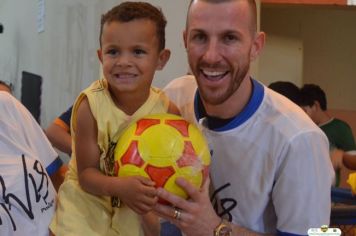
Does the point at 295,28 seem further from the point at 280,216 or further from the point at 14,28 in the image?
the point at 280,216

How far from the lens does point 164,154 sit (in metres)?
1.35

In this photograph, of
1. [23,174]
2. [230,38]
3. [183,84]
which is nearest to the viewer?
[230,38]

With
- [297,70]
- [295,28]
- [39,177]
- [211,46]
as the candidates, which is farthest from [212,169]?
[295,28]

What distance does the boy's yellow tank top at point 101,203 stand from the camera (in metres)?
1.59

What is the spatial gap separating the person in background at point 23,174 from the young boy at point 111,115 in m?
0.05

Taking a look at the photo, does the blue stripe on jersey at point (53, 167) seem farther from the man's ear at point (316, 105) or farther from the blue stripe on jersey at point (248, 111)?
the man's ear at point (316, 105)

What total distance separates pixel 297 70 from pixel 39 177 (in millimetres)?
2778

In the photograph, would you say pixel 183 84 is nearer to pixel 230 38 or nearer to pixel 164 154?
pixel 230 38

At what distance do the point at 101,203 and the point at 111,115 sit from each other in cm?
25

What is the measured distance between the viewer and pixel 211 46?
1459mm

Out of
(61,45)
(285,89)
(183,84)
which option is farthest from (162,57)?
(61,45)

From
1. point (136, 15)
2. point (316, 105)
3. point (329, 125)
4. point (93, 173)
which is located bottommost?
point (329, 125)

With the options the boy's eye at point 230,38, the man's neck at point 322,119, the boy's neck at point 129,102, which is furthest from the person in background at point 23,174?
the man's neck at point 322,119

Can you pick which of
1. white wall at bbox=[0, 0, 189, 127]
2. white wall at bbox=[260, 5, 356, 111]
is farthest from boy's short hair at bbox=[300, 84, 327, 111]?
white wall at bbox=[0, 0, 189, 127]
